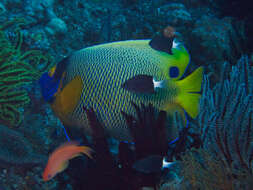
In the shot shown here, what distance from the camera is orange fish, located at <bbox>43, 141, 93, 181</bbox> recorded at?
5.68 ft

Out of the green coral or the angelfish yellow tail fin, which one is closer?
the angelfish yellow tail fin

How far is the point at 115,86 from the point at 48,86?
1.85 feet

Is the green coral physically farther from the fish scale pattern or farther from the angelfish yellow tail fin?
the angelfish yellow tail fin

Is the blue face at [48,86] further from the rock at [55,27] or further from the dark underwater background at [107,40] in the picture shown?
the rock at [55,27]

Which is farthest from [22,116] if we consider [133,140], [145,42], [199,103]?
[199,103]

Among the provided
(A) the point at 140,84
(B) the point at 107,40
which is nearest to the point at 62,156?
(A) the point at 140,84

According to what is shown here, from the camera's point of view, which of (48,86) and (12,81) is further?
(12,81)

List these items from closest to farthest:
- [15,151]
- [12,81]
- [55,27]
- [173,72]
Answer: [173,72] → [15,151] → [12,81] → [55,27]

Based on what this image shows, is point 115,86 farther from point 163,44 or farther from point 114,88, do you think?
point 163,44

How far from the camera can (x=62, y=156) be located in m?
1.83

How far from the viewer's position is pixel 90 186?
1950mm

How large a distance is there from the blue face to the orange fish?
1.35 ft

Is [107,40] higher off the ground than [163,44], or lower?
lower

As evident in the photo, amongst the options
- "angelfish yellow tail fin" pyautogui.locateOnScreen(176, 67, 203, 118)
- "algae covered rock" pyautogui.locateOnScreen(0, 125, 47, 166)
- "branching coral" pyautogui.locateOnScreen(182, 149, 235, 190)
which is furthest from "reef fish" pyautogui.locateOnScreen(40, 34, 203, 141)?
"algae covered rock" pyautogui.locateOnScreen(0, 125, 47, 166)
